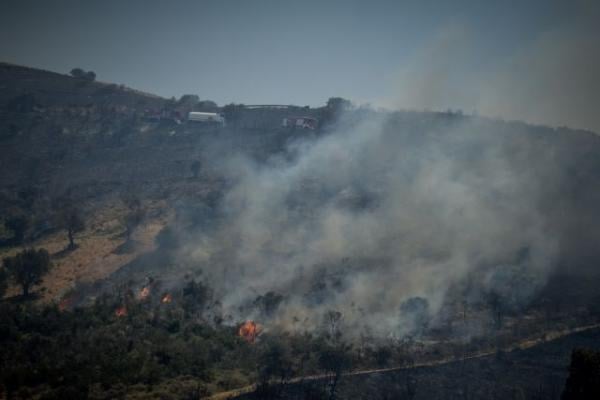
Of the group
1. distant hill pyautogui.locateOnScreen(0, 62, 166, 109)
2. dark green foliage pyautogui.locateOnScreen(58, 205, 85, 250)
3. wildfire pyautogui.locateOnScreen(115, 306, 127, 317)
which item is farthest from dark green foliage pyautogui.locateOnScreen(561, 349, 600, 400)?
distant hill pyautogui.locateOnScreen(0, 62, 166, 109)

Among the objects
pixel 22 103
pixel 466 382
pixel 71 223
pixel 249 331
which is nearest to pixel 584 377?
pixel 466 382

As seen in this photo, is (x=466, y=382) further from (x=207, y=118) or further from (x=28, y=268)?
(x=207, y=118)

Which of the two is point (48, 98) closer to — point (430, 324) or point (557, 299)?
point (430, 324)

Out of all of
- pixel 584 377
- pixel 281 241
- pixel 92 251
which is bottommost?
pixel 92 251

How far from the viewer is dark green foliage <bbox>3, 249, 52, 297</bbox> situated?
3691 cm

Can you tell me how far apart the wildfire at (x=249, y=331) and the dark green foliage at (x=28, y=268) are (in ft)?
63.1

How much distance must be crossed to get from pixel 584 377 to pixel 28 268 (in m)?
40.0

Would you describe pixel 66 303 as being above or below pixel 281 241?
below

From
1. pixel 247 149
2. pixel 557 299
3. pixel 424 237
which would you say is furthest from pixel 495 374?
pixel 247 149

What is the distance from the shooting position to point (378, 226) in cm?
4766

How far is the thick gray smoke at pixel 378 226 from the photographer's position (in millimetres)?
35969

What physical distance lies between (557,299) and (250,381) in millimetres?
25540

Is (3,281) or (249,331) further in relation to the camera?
(3,281)

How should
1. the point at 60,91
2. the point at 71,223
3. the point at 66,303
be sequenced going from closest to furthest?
the point at 66,303
the point at 71,223
the point at 60,91
